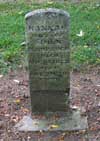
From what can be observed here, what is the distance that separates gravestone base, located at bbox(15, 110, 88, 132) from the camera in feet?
18.5

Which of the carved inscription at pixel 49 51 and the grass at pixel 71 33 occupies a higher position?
the carved inscription at pixel 49 51

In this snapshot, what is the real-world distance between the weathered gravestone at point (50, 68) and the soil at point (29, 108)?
0.11 meters

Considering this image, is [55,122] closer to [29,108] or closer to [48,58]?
[29,108]

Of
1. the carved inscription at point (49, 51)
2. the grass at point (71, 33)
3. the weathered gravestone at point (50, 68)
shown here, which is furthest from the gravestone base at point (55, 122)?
the grass at point (71, 33)

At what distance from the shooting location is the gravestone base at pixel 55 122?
18.5 feet

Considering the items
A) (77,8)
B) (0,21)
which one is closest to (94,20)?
(77,8)

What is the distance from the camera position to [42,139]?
5.50 metres

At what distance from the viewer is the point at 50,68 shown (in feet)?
18.9

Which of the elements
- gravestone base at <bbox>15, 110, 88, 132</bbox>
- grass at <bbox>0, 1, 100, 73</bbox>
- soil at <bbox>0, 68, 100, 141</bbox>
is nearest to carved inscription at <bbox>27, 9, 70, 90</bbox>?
gravestone base at <bbox>15, 110, 88, 132</bbox>

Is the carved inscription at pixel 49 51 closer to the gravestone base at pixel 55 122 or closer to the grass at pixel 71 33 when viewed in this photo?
the gravestone base at pixel 55 122

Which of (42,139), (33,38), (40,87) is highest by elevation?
(33,38)

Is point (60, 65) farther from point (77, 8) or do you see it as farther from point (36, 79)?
point (77, 8)

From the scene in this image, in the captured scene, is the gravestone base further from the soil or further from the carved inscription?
the carved inscription

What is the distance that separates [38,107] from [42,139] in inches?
21.9
